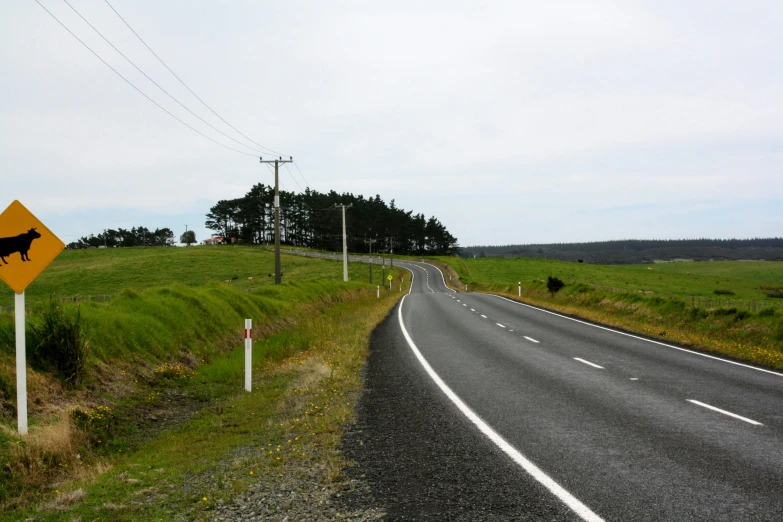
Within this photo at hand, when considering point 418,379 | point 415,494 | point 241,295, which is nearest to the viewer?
point 415,494

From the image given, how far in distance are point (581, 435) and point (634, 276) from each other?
101 meters

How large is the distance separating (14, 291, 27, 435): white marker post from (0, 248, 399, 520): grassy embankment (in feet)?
0.54

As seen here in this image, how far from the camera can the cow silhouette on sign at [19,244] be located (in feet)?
24.8

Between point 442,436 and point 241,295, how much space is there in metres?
15.4

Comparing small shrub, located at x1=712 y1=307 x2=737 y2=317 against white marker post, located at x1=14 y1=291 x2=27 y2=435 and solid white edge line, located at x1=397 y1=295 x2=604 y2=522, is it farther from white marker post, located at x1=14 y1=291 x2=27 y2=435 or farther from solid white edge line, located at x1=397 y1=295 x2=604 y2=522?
white marker post, located at x1=14 y1=291 x2=27 y2=435

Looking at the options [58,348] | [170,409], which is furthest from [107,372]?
[170,409]

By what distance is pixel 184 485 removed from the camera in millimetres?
5617

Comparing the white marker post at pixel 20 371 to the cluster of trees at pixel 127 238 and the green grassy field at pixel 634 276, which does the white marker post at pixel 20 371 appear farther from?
the cluster of trees at pixel 127 238

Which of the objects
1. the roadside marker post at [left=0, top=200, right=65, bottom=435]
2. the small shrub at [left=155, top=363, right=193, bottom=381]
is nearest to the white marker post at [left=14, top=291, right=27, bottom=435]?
the roadside marker post at [left=0, top=200, right=65, bottom=435]

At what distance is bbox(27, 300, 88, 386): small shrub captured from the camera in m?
9.50

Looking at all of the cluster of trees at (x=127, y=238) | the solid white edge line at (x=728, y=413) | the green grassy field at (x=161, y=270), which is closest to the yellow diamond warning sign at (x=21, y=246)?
the solid white edge line at (x=728, y=413)

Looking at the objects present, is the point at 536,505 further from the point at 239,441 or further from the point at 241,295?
the point at 241,295

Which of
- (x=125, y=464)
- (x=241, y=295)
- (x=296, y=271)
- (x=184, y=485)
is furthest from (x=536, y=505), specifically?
(x=296, y=271)

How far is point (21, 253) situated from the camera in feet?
25.4
